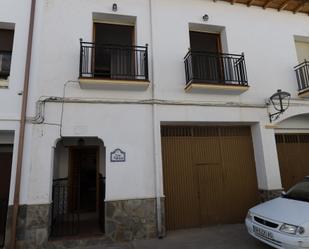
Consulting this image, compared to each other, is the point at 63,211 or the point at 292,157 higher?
the point at 292,157

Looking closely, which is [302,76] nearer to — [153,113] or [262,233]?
[153,113]

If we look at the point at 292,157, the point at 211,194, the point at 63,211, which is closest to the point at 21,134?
the point at 63,211

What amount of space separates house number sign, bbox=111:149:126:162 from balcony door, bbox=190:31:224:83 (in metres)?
2.86

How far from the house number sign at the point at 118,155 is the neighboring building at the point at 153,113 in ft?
0.08

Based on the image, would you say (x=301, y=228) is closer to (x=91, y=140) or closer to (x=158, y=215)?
(x=158, y=215)

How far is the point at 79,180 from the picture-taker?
730cm

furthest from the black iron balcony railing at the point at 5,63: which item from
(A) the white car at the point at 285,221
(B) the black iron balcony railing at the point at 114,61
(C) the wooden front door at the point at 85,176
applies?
(A) the white car at the point at 285,221

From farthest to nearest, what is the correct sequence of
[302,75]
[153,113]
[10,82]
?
[302,75]
[153,113]
[10,82]

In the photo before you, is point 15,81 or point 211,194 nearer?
point 15,81

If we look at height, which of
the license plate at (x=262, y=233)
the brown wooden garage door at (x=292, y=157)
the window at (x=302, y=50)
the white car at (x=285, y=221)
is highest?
the window at (x=302, y=50)

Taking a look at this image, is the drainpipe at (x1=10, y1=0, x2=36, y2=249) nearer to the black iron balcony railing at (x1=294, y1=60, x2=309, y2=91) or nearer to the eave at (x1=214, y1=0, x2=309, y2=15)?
the eave at (x1=214, y1=0, x2=309, y2=15)

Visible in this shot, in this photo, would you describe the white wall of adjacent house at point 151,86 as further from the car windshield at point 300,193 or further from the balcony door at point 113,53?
the car windshield at point 300,193

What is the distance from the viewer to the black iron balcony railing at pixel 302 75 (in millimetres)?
7008

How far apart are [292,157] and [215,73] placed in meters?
3.80
